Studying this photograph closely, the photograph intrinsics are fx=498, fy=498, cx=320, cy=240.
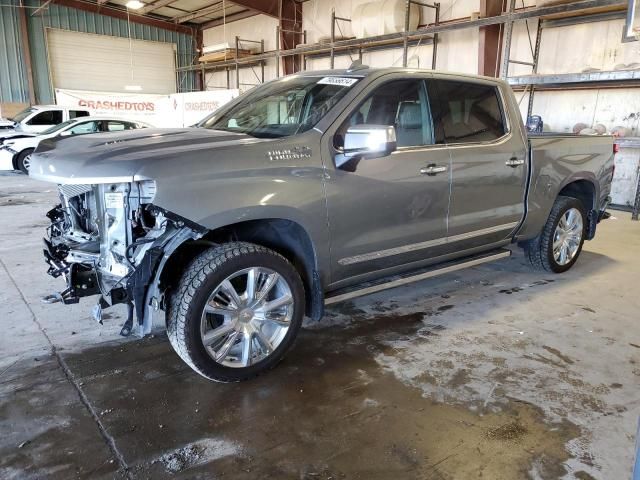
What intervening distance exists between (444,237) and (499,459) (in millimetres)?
1743

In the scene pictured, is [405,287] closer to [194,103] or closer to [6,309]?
[6,309]

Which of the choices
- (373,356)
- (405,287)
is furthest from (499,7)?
(373,356)

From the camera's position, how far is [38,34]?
55.6ft

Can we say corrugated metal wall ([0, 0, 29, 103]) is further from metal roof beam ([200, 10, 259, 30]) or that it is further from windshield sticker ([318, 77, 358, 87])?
windshield sticker ([318, 77, 358, 87])

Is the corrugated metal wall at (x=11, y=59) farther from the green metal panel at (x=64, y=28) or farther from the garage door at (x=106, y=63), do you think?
the garage door at (x=106, y=63)

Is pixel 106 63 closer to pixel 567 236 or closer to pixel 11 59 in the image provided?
pixel 11 59

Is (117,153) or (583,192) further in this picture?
(583,192)

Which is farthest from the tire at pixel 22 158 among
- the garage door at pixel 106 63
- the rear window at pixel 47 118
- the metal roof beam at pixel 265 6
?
the metal roof beam at pixel 265 6

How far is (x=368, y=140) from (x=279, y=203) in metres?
0.61

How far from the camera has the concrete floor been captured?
88.3 inches

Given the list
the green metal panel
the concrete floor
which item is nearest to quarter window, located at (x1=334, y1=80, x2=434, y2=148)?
the concrete floor

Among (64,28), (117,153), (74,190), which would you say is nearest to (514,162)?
(117,153)

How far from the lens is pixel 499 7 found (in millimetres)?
Answer: 9586

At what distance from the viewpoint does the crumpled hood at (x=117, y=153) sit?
95.7 inches
